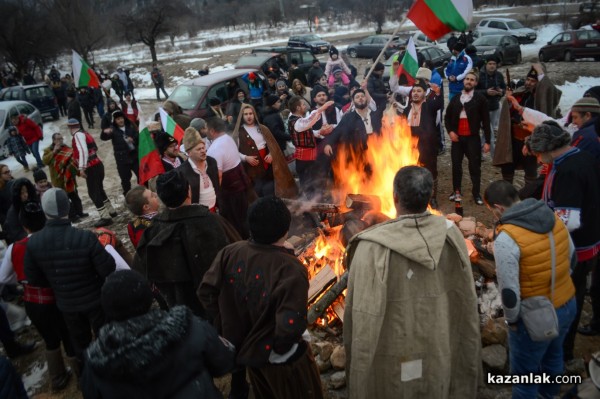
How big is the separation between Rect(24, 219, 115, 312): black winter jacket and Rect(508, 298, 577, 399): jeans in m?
3.71

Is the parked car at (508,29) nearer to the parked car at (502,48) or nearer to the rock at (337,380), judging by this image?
the parked car at (502,48)

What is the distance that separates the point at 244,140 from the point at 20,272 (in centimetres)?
369

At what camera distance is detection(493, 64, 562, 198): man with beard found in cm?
691

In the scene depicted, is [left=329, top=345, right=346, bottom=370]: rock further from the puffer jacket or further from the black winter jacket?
the black winter jacket

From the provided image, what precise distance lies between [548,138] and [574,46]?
69.1 feet

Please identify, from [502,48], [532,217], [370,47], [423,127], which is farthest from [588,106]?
[370,47]

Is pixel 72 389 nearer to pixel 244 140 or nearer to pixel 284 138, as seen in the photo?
pixel 244 140

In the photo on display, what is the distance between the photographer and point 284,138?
7.75 m

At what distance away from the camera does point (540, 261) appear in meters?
2.94

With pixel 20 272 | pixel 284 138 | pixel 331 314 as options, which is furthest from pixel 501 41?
pixel 20 272

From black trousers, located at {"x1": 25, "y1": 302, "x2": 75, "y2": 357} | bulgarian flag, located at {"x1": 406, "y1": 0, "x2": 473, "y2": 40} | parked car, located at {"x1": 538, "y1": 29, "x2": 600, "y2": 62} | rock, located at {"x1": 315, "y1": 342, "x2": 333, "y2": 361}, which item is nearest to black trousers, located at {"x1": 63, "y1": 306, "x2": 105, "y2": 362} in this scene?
black trousers, located at {"x1": 25, "y1": 302, "x2": 75, "y2": 357}

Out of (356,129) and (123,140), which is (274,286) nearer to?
(356,129)

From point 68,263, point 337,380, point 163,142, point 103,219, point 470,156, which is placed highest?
point 163,142

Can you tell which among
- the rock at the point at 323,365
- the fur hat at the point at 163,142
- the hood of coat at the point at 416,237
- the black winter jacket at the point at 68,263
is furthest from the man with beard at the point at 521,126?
the black winter jacket at the point at 68,263
